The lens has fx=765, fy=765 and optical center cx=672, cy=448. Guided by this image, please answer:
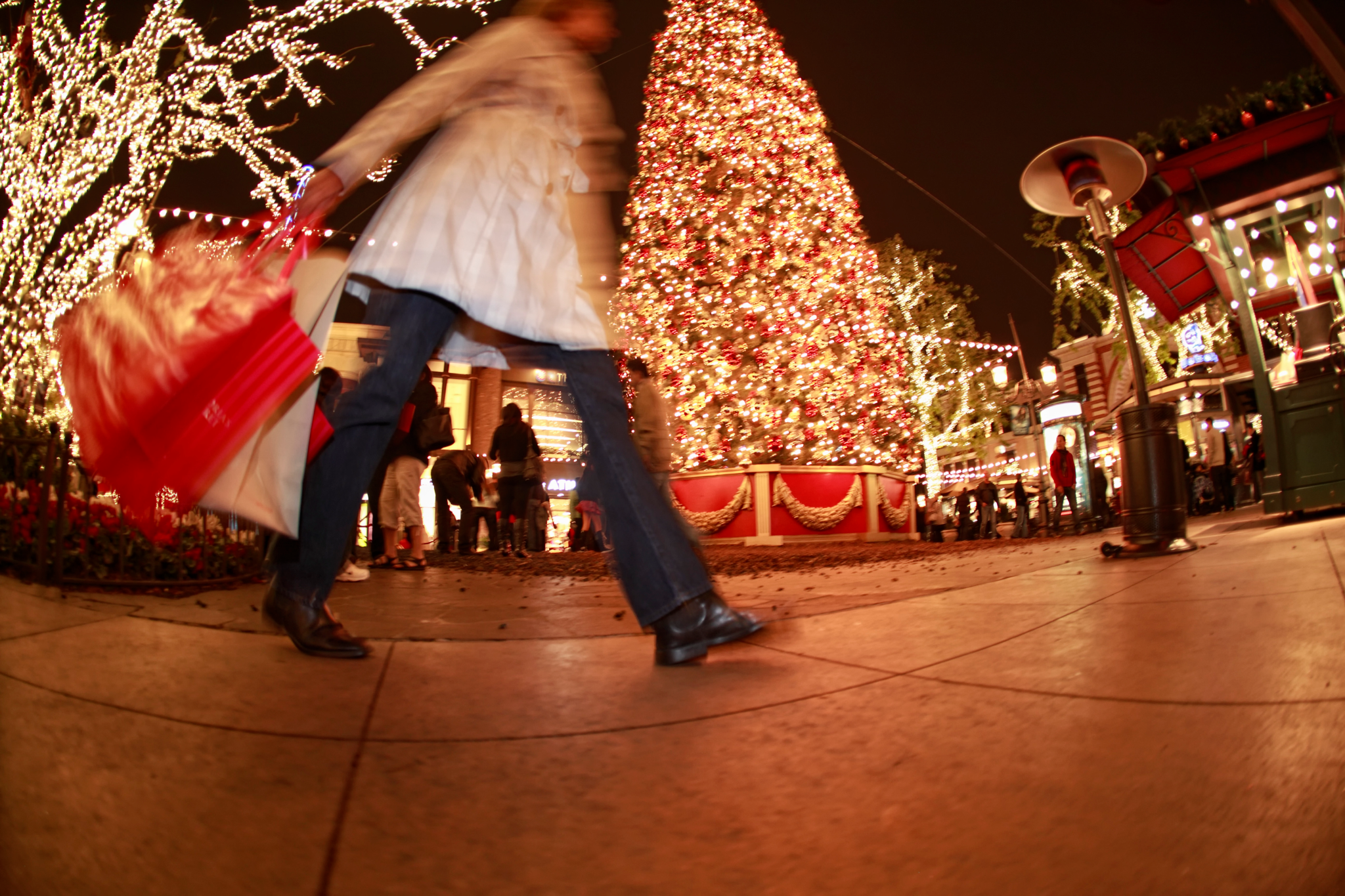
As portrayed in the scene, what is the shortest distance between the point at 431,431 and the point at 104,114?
4.72 m

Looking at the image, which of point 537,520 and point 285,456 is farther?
point 537,520

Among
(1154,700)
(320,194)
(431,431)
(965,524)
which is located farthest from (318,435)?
(965,524)

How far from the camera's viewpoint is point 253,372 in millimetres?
1854

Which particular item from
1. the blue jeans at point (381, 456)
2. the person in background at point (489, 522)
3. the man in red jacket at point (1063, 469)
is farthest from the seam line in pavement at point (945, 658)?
the man in red jacket at point (1063, 469)

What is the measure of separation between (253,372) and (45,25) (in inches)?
319

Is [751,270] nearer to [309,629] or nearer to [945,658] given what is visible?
[945,658]

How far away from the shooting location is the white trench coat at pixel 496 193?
212cm

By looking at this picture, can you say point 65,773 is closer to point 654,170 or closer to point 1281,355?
point 1281,355

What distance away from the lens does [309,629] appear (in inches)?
81.3

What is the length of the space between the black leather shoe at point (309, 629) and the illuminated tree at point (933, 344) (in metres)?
26.9

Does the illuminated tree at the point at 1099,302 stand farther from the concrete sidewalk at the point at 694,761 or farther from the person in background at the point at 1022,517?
the concrete sidewalk at the point at 694,761

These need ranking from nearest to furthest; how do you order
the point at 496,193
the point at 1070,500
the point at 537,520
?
1. the point at 496,193
2. the point at 537,520
3. the point at 1070,500

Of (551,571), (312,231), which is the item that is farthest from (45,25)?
(312,231)

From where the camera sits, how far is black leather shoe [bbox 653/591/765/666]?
2.07 m
